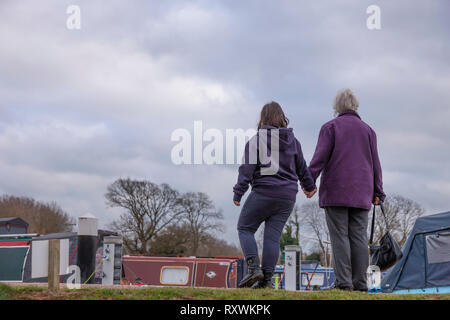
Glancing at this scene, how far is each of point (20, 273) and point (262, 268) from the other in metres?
11.4

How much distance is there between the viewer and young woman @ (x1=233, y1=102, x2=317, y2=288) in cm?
455

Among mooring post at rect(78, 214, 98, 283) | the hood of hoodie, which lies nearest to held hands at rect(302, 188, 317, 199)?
the hood of hoodie

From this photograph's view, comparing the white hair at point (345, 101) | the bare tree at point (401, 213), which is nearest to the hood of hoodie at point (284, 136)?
the white hair at point (345, 101)

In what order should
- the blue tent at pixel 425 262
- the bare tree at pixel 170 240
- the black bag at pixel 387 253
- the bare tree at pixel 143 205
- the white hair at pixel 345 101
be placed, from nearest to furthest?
the black bag at pixel 387 253 → the white hair at pixel 345 101 → the blue tent at pixel 425 262 → the bare tree at pixel 143 205 → the bare tree at pixel 170 240

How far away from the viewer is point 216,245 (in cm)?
3594

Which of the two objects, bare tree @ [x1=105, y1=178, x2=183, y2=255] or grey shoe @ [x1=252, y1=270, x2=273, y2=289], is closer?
grey shoe @ [x1=252, y1=270, x2=273, y2=289]

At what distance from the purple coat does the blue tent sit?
18.4ft

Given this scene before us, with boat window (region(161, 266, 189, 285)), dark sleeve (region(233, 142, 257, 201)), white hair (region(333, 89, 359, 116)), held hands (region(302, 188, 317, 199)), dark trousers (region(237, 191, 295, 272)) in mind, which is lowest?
boat window (region(161, 266, 189, 285))

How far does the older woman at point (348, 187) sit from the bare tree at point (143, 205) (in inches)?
919

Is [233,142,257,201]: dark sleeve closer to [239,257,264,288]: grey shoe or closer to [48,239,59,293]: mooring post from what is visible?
[239,257,264,288]: grey shoe

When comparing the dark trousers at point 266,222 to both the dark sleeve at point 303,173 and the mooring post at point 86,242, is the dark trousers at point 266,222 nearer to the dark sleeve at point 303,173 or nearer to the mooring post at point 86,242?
the dark sleeve at point 303,173

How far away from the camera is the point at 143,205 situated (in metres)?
27.9

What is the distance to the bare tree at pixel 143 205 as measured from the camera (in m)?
27.9
